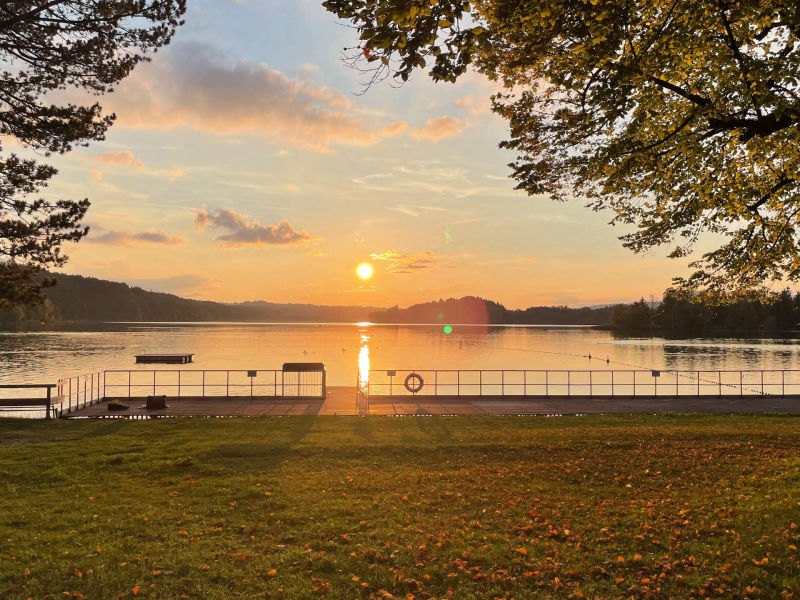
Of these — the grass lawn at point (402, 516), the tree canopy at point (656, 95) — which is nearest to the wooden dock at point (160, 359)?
the grass lawn at point (402, 516)

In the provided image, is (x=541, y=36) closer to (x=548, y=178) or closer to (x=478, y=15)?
(x=478, y=15)

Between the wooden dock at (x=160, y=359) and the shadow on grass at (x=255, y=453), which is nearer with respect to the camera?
the shadow on grass at (x=255, y=453)

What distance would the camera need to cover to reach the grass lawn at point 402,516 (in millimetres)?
7090

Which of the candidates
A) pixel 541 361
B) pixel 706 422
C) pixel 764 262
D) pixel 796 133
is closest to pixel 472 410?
pixel 706 422

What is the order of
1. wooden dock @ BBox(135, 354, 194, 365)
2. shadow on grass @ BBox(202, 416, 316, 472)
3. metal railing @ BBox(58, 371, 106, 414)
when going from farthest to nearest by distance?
wooden dock @ BBox(135, 354, 194, 365), metal railing @ BBox(58, 371, 106, 414), shadow on grass @ BBox(202, 416, 316, 472)

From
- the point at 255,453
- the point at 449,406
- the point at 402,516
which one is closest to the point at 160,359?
the point at 449,406

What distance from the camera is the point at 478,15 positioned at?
36.1ft

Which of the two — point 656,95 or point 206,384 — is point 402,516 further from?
point 206,384

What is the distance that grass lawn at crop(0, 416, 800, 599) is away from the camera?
7090 mm

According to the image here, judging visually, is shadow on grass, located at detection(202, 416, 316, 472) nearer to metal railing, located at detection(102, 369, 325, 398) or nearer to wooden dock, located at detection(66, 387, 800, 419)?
wooden dock, located at detection(66, 387, 800, 419)

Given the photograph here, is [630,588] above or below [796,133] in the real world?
below

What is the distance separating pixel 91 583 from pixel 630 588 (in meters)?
6.78

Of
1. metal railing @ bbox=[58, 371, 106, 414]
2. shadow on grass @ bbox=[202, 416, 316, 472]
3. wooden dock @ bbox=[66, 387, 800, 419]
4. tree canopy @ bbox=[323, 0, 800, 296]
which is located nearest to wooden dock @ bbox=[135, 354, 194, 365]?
metal railing @ bbox=[58, 371, 106, 414]

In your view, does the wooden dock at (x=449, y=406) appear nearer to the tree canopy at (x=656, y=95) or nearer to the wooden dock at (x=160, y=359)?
the tree canopy at (x=656, y=95)
